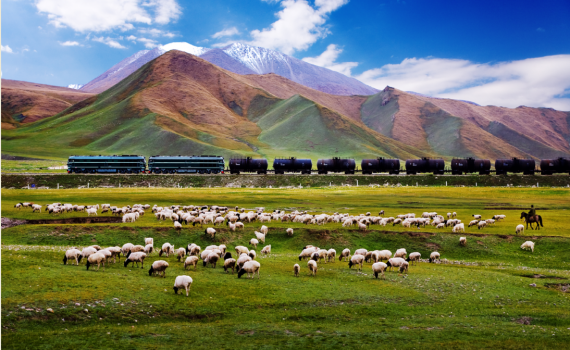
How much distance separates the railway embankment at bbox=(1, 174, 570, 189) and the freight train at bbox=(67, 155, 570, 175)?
12.4 m

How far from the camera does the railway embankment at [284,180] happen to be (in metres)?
106

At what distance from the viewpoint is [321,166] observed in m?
128

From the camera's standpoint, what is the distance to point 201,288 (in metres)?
21.7

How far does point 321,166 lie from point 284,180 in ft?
71.1

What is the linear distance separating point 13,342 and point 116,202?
50.8m

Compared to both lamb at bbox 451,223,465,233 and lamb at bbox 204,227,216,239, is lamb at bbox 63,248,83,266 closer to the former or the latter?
lamb at bbox 204,227,216,239

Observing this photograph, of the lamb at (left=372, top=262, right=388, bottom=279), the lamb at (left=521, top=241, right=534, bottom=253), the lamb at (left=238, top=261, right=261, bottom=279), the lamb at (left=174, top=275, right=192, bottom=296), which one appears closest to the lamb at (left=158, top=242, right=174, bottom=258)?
the lamb at (left=238, top=261, right=261, bottom=279)

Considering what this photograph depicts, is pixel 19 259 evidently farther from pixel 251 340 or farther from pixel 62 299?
pixel 251 340

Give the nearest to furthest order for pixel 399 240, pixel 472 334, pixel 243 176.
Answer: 1. pixel 472 334
2. pixel 399 240
3. pixel 243 176

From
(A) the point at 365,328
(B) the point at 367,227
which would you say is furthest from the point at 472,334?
(B) the point at 367,227

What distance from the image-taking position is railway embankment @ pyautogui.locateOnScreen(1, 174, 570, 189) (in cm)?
10562

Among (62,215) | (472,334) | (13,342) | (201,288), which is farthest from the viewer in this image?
(62,215)

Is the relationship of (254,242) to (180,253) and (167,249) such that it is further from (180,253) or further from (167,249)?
(180,253)

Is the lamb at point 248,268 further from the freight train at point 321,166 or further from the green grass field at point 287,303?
the freight train at point 321,166
